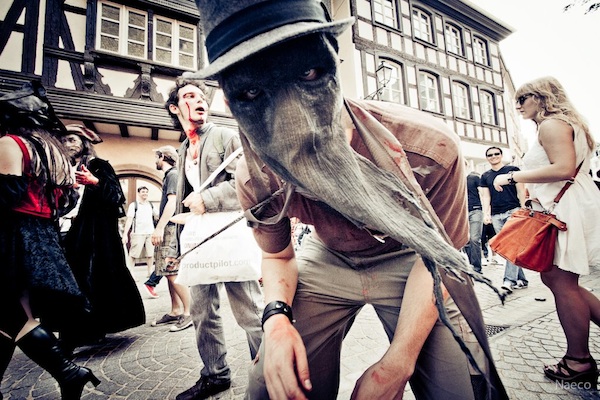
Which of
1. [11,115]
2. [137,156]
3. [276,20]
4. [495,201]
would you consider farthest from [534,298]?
[137,156]

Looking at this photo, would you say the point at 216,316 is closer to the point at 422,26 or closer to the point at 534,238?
the point at 534,238

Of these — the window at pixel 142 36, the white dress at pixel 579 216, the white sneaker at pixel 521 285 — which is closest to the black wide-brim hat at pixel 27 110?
the white dress at pixel 579 216

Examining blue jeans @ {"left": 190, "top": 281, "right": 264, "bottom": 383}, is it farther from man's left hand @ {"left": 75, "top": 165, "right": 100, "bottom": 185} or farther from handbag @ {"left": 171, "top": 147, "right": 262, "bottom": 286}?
man's left hand @ {"left": 75, "top": 165, "right": 100, "bottom": 185}

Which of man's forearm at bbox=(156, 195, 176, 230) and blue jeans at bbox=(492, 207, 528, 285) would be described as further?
blue jeans at bbox=(492, 207, 528, 285)

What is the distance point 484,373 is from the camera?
0.90 meters

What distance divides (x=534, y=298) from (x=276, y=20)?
4.56m

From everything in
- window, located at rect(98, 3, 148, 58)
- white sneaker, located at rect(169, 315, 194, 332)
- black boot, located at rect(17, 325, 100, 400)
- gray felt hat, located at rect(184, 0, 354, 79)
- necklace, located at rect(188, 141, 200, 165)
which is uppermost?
window, located at rect(98, 3, 148, 58)

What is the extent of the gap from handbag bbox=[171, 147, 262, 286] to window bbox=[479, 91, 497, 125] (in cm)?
1677

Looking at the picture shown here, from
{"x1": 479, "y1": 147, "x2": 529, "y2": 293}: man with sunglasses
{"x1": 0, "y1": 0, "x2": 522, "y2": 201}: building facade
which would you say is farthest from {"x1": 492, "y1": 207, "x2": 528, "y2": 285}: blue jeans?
{"x1": 0, "y1": 0, "x2": 522, "y2": 201}: building facade

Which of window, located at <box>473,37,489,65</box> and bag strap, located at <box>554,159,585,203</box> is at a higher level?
window, located at <box>473,37,489,65</box>

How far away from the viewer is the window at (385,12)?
12.3 meters

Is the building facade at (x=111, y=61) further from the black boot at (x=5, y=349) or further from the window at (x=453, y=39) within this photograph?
the window at (x=453, y=39)

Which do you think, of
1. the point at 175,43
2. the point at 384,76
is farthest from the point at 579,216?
the point at 175,43

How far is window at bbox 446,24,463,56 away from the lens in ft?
47.8
